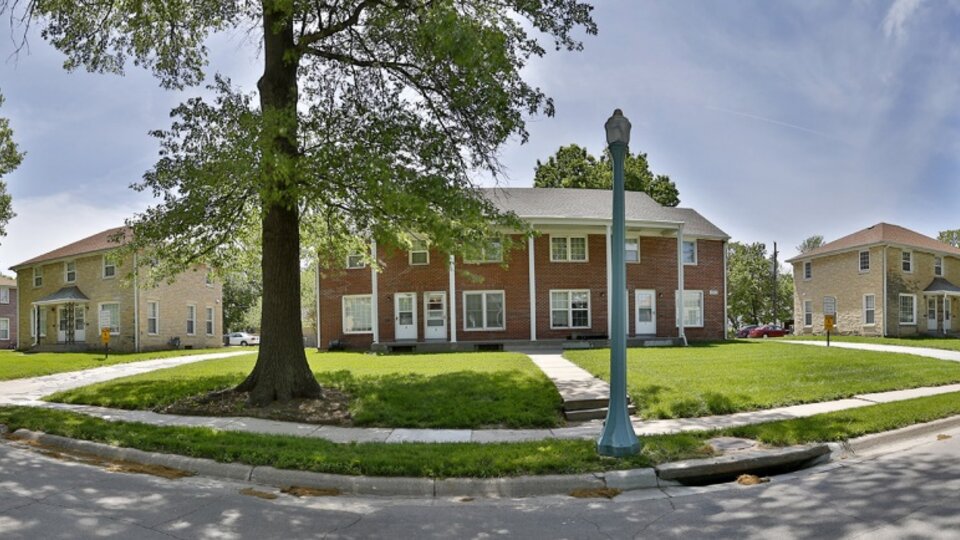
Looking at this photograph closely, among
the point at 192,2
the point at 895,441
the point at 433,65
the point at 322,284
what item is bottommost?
the point at 895,441

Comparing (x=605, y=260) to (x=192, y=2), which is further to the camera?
(x=605, y=260)

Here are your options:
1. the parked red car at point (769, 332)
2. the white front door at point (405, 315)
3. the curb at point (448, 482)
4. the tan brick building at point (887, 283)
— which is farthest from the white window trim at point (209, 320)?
the parked red car at point (769, 332)

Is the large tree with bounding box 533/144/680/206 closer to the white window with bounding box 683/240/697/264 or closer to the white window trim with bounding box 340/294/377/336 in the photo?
the white window with bounding box 683/240/697/264

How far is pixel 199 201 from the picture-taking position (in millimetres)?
10195

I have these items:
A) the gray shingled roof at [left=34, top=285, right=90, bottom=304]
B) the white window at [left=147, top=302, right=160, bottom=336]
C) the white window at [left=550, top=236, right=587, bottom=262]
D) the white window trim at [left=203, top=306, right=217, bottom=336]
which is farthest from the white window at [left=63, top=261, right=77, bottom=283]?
the white window at [left=550, top=236, right=587, bottom=262]

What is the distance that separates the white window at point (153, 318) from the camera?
3066 cm

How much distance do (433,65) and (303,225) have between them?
5632 millimetres

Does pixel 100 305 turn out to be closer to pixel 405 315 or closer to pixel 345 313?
pixel 345 313

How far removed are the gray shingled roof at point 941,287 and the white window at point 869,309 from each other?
3.35 metres

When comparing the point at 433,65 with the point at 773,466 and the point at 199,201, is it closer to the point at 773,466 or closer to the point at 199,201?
the point at 199,201

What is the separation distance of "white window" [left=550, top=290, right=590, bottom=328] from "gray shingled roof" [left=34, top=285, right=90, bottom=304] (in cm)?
2417

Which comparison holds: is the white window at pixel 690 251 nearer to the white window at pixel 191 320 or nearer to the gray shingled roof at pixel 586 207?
the gray shingled roof at pixel 586 207

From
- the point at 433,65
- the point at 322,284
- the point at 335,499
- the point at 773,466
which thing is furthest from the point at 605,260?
the point at 335,499

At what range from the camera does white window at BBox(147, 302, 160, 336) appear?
3066 cm
